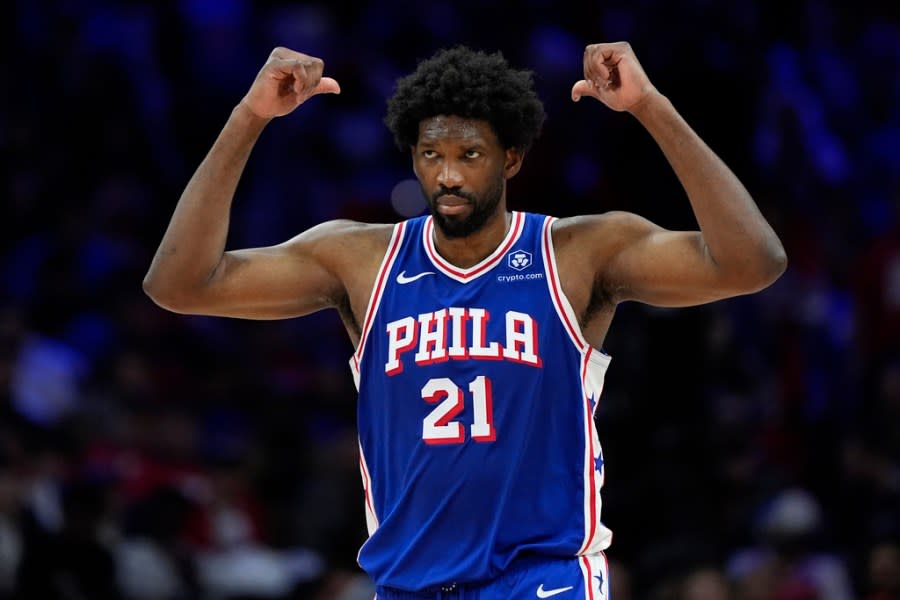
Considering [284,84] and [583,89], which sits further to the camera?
[284,84]

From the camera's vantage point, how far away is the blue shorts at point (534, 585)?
15.4 ft

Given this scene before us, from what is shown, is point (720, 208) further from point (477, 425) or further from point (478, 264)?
point (477, 425)

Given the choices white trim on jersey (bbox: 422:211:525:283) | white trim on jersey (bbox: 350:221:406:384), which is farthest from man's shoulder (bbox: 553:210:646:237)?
white trim on jersey (bbox: 350:221:406:384)

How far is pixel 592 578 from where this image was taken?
4820 mm

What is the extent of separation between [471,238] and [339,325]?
6.07 metres

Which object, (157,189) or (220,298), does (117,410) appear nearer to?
(157,189)

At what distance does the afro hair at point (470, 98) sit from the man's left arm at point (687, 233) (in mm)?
285

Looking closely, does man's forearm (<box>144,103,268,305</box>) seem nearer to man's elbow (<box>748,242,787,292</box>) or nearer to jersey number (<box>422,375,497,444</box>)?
jersey number (<box>422,375,497,444</box>)

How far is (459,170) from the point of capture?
488 centimetres

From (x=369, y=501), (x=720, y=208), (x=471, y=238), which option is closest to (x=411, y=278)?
(x=471, y=238)

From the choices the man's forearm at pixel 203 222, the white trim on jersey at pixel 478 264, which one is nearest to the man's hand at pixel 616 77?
the white trim on jersey at pixel 478 264

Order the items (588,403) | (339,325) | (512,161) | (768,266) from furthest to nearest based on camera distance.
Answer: (339,325), (512,161), (588,403), (768,266)

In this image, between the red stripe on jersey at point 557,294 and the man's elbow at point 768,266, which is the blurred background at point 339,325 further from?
the man's elbow at point 768,266

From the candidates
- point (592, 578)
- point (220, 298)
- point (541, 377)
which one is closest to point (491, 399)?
point (541, 377)
